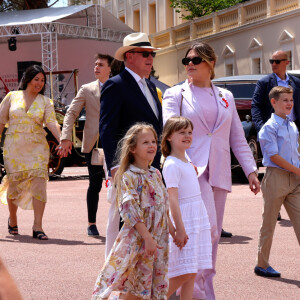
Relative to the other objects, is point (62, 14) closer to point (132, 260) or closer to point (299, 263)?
point (299, 263)

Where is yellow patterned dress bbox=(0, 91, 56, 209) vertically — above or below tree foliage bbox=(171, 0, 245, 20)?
below

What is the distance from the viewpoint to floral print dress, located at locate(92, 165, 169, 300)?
15.8 ft

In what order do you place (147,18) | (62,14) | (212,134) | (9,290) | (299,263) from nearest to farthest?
(9,290) → (212,134) → (299,263) → (62,14) → (147,18)

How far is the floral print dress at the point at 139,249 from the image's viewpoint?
4.80m

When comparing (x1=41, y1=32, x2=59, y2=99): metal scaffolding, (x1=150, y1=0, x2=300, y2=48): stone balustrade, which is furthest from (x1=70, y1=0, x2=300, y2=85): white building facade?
(x1=41, y1=32, x2=59, y2=99): metal scaffolding

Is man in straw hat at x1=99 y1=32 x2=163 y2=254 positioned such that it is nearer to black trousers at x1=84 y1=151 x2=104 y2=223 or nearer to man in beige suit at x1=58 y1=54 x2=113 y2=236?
man in beige suit at x1=58 y1=54 x2=113 y2=236

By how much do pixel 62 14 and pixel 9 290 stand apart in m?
32.6

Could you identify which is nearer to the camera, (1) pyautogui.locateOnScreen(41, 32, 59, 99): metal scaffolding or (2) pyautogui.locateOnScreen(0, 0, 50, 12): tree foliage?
(1) pyautogui.locateOnScreen(41, 32, 59, 99): metal scaffolding

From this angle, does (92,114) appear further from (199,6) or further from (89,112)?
(199,6)

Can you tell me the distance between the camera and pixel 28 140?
9602mm

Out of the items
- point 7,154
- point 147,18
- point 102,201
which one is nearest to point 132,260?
point 7,154

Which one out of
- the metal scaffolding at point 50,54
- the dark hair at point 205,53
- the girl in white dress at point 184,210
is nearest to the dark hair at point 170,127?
the girl in white dress at point 184,210

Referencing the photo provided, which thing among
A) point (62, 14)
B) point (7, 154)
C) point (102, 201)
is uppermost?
point (62, 14)

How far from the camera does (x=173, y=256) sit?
16.8 feet
